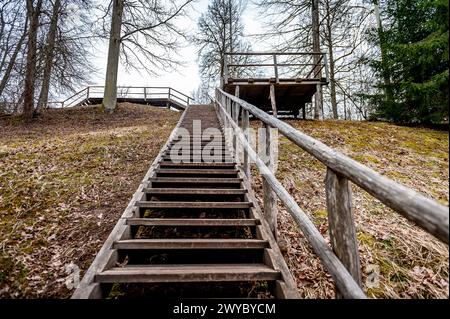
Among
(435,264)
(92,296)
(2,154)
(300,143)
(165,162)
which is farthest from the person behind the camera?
(2,154)

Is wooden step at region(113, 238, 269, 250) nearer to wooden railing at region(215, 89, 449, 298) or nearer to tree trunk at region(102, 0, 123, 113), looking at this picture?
wooden railing at region(215, 89, 449, 298)

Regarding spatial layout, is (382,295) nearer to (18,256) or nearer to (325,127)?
(18,256)

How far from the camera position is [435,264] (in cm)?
276

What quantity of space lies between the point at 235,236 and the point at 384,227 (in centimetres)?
189

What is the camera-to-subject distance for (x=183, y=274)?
7.17ft

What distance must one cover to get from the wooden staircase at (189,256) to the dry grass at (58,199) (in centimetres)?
54

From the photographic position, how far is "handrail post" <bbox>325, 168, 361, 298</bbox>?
5.40 feet

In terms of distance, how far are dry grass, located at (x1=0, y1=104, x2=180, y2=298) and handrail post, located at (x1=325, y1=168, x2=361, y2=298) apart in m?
2.37

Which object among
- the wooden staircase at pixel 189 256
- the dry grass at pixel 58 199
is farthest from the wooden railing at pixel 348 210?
the dry grass at pixel 58 199

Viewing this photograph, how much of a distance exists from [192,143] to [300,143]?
4728mm

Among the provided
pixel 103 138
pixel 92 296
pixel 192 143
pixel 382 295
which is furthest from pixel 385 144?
pixel 103 138

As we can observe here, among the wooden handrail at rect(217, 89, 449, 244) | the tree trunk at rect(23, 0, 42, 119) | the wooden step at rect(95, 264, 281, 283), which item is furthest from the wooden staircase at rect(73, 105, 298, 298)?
the tree trunk at rect(23, 0, 42, 119)

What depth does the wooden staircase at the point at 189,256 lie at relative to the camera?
7.13ft

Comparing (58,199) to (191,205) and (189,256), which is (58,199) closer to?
(191,205)
